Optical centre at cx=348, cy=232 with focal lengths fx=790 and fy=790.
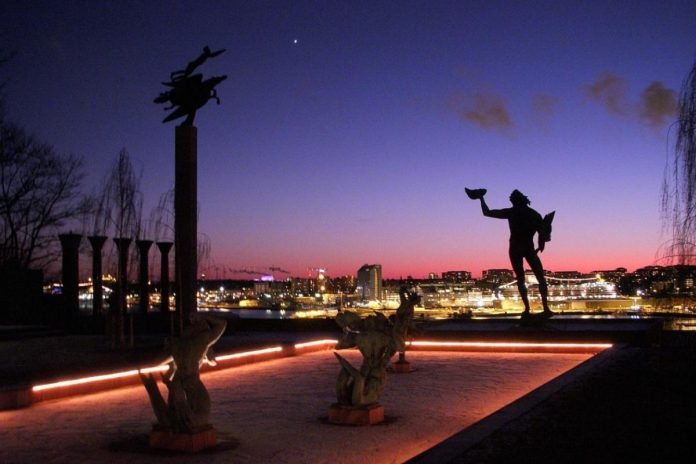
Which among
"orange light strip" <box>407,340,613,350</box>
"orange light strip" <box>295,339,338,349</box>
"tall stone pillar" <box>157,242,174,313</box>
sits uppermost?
"tall stone pillar" <box>157,242,174,313</box>

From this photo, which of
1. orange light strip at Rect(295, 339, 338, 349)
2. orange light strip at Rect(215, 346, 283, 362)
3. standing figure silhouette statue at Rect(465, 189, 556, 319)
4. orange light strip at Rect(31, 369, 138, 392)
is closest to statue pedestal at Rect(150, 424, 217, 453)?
orange light strip at Rect(31, 369, 138, 392)

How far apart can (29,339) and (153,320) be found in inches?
149

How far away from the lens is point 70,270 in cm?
2292

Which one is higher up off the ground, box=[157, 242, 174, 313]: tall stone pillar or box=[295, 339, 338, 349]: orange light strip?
box=[157, 242, 174, 313]: tall stone pillar

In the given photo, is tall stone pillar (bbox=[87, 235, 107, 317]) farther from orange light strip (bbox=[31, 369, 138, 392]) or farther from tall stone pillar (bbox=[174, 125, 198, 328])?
orange light strip (bbox=[31, 369, 138, 392])

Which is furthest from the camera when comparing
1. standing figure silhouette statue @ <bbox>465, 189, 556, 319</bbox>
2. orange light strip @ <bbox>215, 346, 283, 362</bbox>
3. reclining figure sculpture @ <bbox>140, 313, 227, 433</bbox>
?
standing figure silhouette statue @ <bbox>465, 189, 556, 319</bbox>

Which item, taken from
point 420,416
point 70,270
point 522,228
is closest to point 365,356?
point 420,416

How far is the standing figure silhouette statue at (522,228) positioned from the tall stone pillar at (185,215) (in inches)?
234

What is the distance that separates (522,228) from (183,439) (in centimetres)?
1197

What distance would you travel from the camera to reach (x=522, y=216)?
682 inches

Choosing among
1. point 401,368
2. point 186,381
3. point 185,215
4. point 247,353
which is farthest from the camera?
point 185,215

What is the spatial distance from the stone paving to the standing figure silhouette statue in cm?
412

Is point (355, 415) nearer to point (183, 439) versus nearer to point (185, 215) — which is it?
point (183, 439)

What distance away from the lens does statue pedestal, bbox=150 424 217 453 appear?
263 inches
